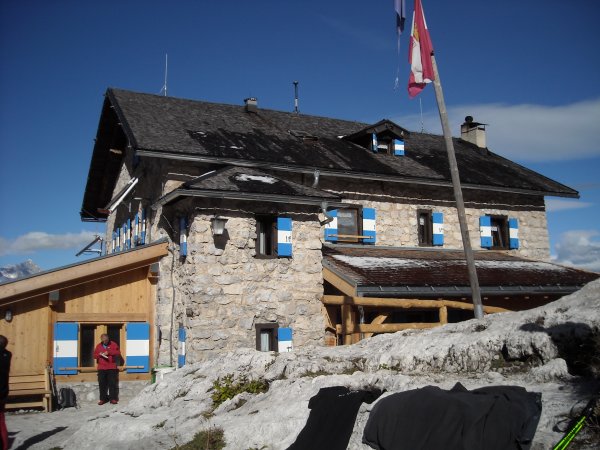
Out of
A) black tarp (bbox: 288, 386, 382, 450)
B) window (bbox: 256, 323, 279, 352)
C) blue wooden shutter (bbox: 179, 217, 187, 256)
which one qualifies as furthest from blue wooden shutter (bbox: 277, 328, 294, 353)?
black tarp (bbox: 288, 386, 382, 450)

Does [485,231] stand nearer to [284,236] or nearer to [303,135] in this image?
[303,135]

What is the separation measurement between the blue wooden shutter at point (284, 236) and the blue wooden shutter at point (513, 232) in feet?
26.1

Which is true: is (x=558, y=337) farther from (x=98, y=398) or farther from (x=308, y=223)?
(x=98, y=398)

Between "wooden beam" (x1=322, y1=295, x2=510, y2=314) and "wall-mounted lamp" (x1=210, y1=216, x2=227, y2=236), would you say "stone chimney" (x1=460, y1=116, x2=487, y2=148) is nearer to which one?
"wooden beam" (x1=322, y1=295, x2=510, y2=314)

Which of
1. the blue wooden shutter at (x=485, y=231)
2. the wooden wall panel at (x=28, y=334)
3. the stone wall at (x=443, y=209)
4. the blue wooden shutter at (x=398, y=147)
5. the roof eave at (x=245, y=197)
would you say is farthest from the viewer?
the blue wooden shutter at (x=398, y=147)

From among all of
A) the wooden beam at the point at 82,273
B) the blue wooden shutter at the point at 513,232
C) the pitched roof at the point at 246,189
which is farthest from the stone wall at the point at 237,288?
the blue wooden shutter at the point at 513,232

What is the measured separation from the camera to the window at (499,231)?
1752cm

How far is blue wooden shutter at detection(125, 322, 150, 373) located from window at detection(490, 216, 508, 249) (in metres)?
→ 10.2

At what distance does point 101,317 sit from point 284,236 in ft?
14.1

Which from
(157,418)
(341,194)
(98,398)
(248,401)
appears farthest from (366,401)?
(341,194)

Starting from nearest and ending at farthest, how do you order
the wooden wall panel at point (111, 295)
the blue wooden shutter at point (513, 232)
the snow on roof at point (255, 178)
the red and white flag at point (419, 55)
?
the red and white flag at point (419, 55)
the wooden wall panel at point (111, 295)
the snow on roof at point (255, 178)
the blue wooden shutter at point (513, 232)

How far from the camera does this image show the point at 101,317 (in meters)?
12.8

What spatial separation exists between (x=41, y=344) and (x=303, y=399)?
7.90 metres

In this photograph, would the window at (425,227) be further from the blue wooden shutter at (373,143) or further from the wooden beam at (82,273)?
the wooden beam at (82,273)
